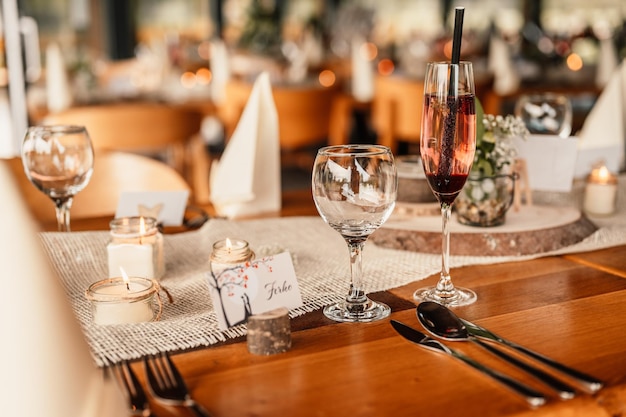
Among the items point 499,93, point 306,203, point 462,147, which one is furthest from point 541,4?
point 462,147

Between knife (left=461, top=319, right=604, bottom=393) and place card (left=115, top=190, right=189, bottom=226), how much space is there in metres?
0.69

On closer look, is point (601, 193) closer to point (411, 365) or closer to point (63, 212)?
point (411, 365)

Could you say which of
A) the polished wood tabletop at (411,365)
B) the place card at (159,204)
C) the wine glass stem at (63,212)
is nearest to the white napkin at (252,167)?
the place card at (159,204)

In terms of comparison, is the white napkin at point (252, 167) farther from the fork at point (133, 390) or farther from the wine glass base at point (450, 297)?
the fork at point (133, 390)

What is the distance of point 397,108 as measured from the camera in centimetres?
425

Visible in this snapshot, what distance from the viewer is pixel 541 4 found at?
9156 millimetres

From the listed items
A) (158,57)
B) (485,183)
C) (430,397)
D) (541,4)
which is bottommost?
(430,397)

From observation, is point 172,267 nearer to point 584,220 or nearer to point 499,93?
point 584,220

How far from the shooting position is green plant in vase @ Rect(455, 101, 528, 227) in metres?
1.26

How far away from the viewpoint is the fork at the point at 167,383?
0.70m

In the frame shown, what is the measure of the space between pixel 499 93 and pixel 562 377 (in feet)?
12.3

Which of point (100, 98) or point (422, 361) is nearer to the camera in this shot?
point (422, 361)

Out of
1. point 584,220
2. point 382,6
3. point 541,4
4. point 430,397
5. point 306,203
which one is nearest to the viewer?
point 430,397

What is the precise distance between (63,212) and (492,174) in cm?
73
